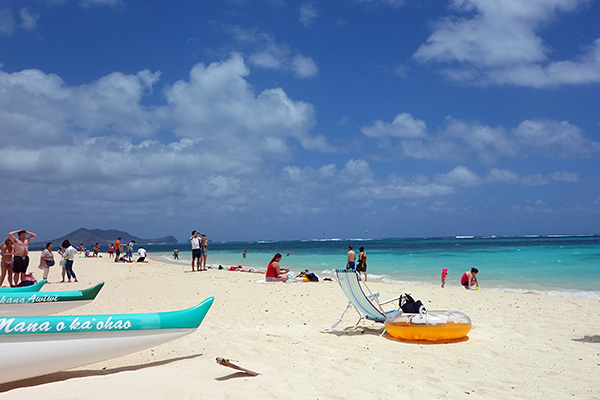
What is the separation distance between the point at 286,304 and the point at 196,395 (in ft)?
18.5

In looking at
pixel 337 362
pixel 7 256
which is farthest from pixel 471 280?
pixel 7 256

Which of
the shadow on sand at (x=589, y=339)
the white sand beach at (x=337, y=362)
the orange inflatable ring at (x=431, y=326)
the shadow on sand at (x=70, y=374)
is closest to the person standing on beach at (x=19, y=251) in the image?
the white sand beach at (x=337, y=362)

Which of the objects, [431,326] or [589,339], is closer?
[431,326]

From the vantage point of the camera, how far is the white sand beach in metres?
3.96

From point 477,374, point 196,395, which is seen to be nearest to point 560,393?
point 477,374

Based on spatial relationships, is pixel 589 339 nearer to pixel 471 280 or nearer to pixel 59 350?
pixel 59 350

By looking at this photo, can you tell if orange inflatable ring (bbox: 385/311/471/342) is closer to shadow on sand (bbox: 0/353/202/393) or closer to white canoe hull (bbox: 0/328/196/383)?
Result: shadow on sand (bbox: 0/353/202/393)

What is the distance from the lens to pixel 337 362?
498cm

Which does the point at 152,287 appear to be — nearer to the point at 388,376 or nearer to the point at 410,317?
the point at 410,317

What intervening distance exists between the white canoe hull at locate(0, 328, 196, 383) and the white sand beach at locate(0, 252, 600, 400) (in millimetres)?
184

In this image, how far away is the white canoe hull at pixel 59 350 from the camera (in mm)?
4180

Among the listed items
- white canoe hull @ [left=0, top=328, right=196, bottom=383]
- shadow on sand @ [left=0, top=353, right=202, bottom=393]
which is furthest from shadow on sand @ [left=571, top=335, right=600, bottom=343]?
white canoe hull @ [left=0, top=328, right=196, bottom=383]

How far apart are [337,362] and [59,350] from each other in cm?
293

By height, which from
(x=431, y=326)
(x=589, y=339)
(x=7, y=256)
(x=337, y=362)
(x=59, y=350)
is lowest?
(x=589, y=339)
